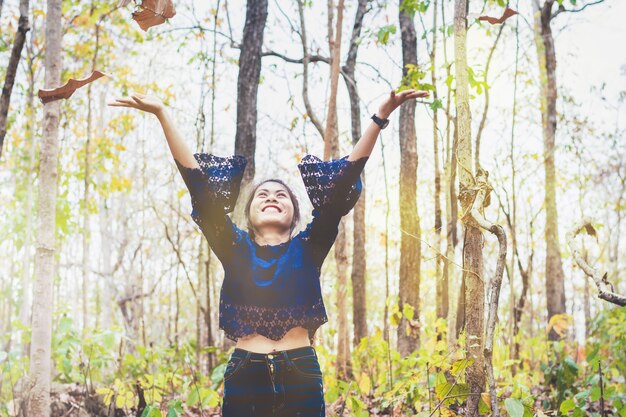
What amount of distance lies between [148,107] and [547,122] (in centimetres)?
875

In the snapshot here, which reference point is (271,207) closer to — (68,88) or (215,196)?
(215,196)

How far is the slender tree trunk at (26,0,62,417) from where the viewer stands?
12.8 feet

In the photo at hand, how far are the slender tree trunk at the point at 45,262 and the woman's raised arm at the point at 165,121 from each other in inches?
83.6

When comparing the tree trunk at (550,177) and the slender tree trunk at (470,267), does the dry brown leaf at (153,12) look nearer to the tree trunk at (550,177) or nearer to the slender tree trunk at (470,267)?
the slender tree trunk at (470,267)

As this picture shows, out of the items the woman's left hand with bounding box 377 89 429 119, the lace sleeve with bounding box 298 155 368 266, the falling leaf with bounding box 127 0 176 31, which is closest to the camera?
the woman's left hand with bounding box 377 89 429 119

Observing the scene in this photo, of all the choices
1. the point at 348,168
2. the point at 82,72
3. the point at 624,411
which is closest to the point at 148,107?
the point at 348,168

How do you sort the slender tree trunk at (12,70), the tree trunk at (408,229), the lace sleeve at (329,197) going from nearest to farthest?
the lace sleeve at (329,197) < the slender tree trunk at (12,70) < the tree trunk at (408,229)

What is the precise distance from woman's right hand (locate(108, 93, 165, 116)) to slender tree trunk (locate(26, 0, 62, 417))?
212 cm

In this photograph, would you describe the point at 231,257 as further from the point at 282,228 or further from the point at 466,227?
the point at 466,227

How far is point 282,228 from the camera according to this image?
2568mm

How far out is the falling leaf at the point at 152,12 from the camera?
2559 mm

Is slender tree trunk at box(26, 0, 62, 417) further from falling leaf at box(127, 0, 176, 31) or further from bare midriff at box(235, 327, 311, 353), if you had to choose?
bare midriff at box(235, 327, 311, 353)

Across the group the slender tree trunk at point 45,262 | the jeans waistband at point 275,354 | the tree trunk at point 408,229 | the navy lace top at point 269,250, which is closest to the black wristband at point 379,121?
the navy lace top at point 269,250

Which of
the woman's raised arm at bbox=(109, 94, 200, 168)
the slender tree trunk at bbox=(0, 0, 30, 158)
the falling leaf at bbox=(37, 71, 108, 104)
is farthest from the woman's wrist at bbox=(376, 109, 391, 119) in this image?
the slender tree trunk at bbox=(0, 0, 30, 158)
